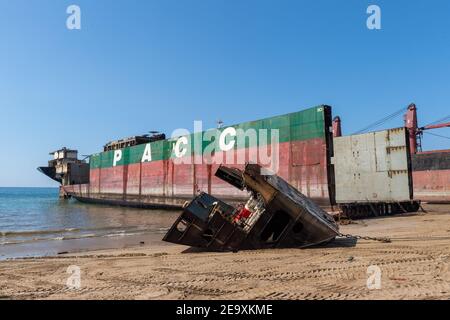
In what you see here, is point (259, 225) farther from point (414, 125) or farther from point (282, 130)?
point (414, 125)

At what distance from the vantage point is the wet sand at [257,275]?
4.96 m

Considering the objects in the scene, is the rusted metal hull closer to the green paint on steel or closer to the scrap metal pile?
the green paint on steel

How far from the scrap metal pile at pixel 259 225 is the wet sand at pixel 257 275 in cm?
43

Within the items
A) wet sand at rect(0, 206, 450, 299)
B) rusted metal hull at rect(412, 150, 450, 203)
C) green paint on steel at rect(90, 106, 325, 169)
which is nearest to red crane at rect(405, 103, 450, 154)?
rusted metal hull at rect(412, 150, 450, 203)

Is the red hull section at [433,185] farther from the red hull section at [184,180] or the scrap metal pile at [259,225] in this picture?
the scrap metal pile at [259,225]

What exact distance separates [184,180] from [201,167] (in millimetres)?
2700

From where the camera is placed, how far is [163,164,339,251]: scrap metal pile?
8.90 meters

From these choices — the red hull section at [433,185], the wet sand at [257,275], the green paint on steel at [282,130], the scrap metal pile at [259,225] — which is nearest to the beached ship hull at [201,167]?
the green paint on steel at [282,130]
